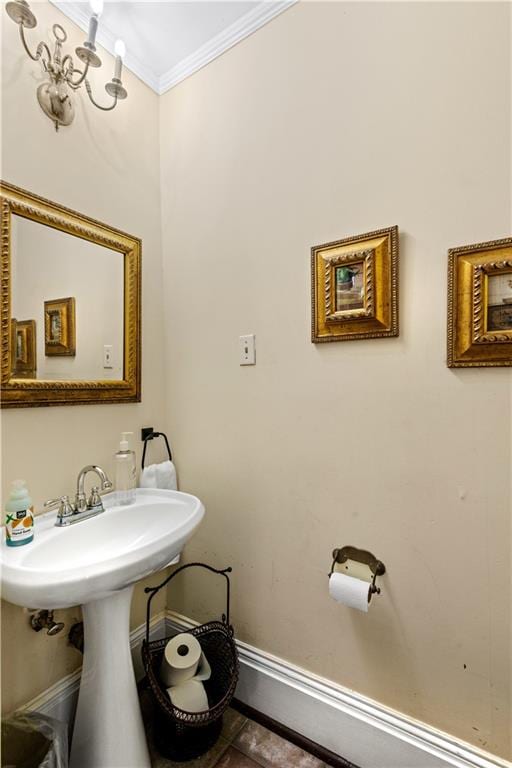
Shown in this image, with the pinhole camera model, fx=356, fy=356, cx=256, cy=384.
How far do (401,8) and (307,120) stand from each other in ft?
1.18

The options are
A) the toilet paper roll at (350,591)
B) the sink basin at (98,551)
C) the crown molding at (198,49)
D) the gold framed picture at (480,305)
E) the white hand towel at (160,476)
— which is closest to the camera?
the sink basin at (98,551)

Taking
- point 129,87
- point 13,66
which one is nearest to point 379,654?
point 13,66

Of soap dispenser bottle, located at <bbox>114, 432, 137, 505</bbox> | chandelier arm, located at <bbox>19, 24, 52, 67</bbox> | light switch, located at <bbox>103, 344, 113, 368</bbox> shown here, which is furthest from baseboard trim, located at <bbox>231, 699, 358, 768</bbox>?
chandelier arm, located at <bbox>19, 24, 52, 67</bbox>

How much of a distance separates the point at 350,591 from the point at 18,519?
37.0 inches

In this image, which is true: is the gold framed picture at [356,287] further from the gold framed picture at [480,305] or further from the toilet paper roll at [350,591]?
the toilet paper roll at [350,591]

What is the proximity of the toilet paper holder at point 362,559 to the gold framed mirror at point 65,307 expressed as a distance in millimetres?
943

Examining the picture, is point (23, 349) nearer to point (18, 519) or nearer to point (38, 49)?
point (18, 519)

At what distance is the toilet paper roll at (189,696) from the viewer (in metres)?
1.13

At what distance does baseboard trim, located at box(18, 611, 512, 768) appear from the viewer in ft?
3.22

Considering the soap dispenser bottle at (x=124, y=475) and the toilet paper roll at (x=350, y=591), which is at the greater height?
the soap dispenser bottle at (x=124, y=475)

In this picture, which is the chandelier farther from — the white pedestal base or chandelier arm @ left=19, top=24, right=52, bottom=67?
the white pedestal base

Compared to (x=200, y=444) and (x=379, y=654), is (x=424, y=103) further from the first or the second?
(x=379, y=654)

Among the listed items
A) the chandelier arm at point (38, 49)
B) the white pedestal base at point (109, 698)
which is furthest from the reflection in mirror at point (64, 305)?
the white pedestal base at point (109, 698)

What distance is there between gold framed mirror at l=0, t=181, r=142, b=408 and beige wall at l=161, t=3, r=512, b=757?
0.23 m
